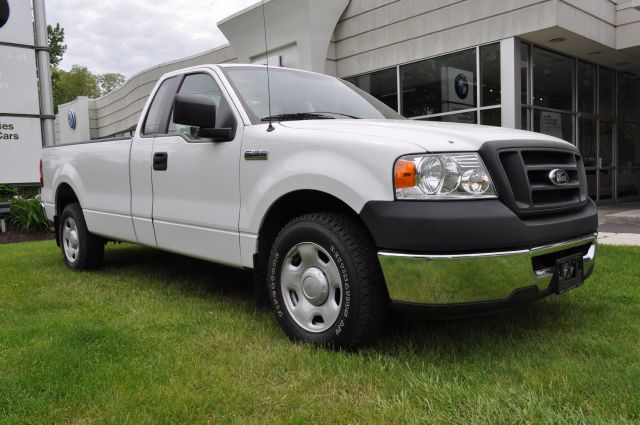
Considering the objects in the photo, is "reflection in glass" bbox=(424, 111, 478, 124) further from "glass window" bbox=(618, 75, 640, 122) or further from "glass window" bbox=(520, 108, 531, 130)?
"glass window" bbox=(618, 75, 640, 122)

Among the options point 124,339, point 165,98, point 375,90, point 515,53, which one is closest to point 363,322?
point 124,339

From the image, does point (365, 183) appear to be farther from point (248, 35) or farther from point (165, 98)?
point (248, 35)

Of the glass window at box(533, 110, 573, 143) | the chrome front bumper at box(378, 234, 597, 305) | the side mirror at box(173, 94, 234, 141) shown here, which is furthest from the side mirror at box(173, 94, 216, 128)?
the glass window at box(533, 110, 573, 143)

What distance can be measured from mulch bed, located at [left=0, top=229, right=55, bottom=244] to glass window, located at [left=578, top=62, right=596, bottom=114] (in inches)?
479

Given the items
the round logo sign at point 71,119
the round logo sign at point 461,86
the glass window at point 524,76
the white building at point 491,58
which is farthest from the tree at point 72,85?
the glass window at point 524,76

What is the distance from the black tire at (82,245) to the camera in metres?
5.59

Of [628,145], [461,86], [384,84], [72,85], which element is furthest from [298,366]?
[72,85]

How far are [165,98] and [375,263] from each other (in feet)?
8.73

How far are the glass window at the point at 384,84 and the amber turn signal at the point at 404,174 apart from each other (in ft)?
34.8

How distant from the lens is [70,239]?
5891 mm

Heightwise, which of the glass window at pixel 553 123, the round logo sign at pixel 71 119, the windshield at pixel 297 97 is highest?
the round logo sign at pixel 71 119

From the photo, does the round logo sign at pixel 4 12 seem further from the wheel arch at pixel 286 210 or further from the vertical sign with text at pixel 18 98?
the wheel arch at pixel 286 210

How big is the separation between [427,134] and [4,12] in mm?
10474

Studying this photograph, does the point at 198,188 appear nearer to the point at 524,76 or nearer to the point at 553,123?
the point at 524,76
